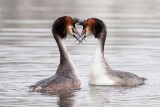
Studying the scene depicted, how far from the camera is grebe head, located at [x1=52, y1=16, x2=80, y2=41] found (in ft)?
64.6

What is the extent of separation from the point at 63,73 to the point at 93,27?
4.78ft

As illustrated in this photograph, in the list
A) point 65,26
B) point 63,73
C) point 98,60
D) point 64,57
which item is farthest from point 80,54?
point 63,73

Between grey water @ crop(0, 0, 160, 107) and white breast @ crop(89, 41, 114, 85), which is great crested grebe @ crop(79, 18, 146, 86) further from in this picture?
grey water @ crop(0, 0, 160, 107)

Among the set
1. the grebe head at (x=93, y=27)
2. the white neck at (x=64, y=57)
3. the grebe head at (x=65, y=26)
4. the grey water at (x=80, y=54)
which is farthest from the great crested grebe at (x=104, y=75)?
the white neck at (x=64, y=57)

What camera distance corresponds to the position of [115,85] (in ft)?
65.3

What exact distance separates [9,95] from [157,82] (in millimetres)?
3589

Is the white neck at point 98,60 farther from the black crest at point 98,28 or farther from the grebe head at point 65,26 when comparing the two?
the grebe head at point 65,26

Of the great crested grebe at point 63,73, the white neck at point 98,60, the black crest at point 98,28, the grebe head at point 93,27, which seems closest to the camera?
the great crested grebe at point 63,73

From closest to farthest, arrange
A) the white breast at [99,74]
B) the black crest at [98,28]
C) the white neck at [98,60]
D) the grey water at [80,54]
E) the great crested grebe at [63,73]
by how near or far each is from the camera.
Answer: the grey water at [80,54] → the great crested grebe at [63,73] → the white breast at [99,74] → the white neck at [98,60] → the black crest at [98,28]

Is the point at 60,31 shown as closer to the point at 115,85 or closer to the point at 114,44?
the point at 115,85

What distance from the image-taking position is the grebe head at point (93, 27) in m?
20.2

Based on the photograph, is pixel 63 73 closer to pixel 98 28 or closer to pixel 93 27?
pixel 93 27

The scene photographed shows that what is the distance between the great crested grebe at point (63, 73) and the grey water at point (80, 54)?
0.26m

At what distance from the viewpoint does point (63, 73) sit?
19.5 m
